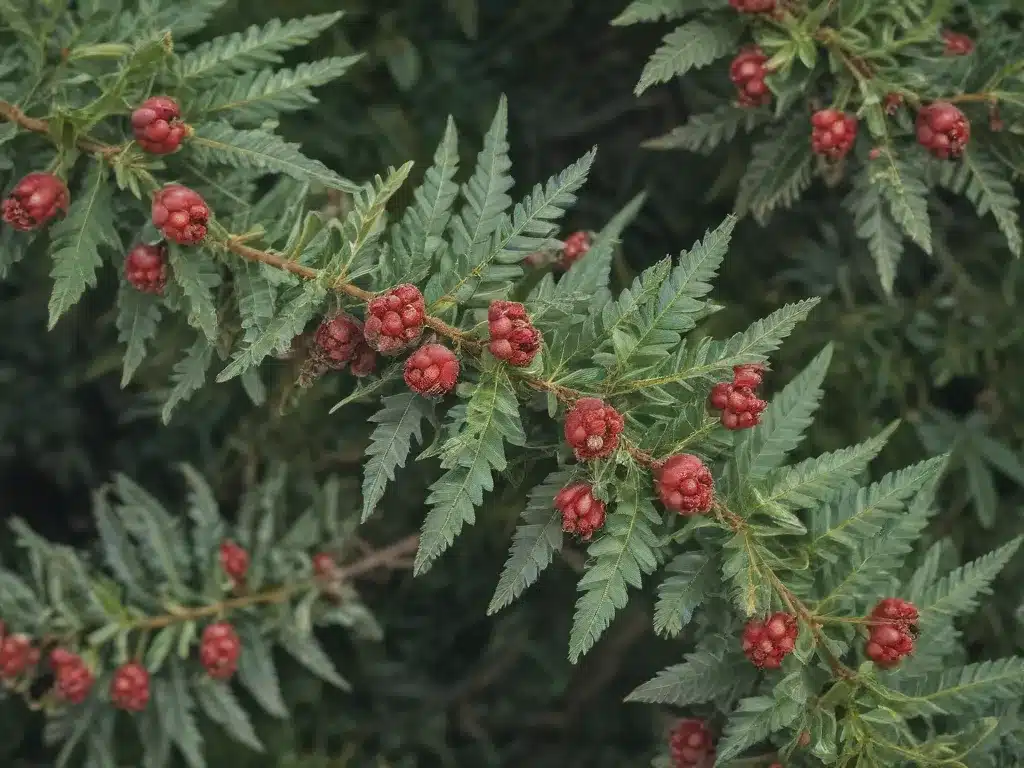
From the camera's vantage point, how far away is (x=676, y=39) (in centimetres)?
159

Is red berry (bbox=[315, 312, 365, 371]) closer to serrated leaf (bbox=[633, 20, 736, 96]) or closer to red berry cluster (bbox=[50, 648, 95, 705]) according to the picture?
serrated leaf (bbox=[633, 20, 736, 96])

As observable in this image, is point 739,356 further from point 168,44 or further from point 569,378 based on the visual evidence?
point 168,44

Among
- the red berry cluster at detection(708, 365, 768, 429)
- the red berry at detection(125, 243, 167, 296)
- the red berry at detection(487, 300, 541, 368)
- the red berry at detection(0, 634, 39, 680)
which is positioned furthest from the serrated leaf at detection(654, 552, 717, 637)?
the red berry at detection(0, 634, 39, 680)

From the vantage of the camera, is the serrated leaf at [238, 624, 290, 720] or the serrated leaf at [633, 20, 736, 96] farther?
the serrated leaf at [238, 624, 290, 720]

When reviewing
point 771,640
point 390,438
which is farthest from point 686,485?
point 390,438

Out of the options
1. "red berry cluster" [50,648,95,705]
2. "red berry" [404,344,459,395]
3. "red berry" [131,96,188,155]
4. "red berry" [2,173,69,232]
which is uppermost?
"red berry" [131,96,188,155]

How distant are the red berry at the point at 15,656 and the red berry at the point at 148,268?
0.74 meters

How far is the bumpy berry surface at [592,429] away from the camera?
1.18m

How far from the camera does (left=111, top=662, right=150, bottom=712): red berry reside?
174 centimetres

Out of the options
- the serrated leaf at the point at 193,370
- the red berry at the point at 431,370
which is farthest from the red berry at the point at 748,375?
the serrated leaf at the point at 193,370

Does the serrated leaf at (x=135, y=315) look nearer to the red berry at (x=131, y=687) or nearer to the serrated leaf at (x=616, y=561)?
the red berry at (x=131, y=687)

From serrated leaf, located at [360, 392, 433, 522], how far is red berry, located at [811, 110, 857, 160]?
0.72 meters

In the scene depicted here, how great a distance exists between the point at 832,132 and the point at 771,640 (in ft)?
2.47

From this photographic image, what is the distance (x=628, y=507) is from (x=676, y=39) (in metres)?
0.75
